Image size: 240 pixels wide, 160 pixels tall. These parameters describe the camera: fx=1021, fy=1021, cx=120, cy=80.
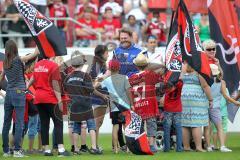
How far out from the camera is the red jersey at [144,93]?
20.6 m

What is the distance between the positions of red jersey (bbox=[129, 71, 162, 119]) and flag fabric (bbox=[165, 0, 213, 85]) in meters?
0.58

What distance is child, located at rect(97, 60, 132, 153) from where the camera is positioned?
820 inches

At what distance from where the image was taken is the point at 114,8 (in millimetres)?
30094

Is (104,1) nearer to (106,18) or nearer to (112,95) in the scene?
(106,18)

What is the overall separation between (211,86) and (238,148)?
153 centimetres

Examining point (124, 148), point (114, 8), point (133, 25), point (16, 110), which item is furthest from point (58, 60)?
point (114, 8)

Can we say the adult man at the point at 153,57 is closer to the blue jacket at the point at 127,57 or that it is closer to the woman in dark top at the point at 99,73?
the blue jacket at the point at 127,57

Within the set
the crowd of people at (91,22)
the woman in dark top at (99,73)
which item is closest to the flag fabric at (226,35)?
the woman in dark top at (99,73)

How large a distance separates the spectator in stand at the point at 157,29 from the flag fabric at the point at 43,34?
Answer: 903 cm

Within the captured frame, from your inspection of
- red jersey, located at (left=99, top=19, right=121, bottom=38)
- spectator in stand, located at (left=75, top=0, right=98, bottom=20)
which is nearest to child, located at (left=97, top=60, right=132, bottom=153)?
red jersey, located at (left=99, top=19, right=121, bottom=38)

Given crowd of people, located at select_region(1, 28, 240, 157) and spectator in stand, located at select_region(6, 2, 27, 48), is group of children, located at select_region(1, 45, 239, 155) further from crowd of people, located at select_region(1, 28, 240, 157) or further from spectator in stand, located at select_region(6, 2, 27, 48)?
spectator in stand, located at select_region(6, 2, 27, 48)

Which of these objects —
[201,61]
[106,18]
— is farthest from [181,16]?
[106,18]

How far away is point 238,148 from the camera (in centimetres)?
2250

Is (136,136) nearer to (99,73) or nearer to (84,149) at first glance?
(84,149)
